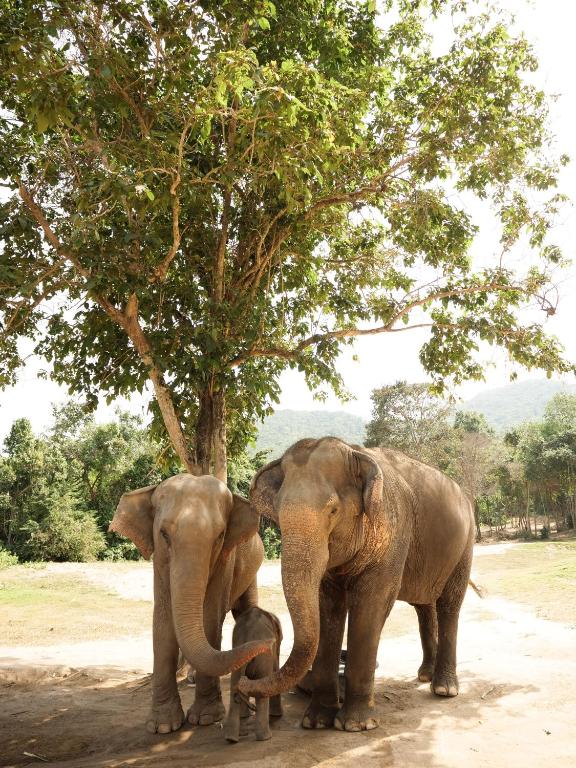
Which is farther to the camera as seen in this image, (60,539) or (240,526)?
(60,539)

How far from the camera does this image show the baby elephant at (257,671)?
548 centimetres

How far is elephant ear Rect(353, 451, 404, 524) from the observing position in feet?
17.9

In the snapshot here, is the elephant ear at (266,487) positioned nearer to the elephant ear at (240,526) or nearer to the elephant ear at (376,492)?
the elephant ear at (240,526)

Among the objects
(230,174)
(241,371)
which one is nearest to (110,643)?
(241,371)

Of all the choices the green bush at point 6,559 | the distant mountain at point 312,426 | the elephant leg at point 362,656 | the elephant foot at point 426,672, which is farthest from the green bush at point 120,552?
the distant mountain at point 312,426

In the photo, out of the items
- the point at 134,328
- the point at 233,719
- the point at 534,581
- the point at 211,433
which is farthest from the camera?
the point at 534,581

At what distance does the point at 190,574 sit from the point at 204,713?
1467 mm

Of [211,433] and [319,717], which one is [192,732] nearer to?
[319,717]

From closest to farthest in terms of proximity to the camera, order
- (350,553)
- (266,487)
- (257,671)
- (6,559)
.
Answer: (257,671), (350,553), (266,487), (6,559)

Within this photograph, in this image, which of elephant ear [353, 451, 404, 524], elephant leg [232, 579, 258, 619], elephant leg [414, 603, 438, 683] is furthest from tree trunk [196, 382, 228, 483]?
elephant ear [353, 451, 404, 524]

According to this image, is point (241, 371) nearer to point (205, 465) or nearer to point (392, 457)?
point (205, 465)

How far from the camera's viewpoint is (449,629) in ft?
24.5

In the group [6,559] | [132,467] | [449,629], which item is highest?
[132,467]

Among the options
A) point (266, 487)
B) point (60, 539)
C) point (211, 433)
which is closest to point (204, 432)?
point (211, 433)
